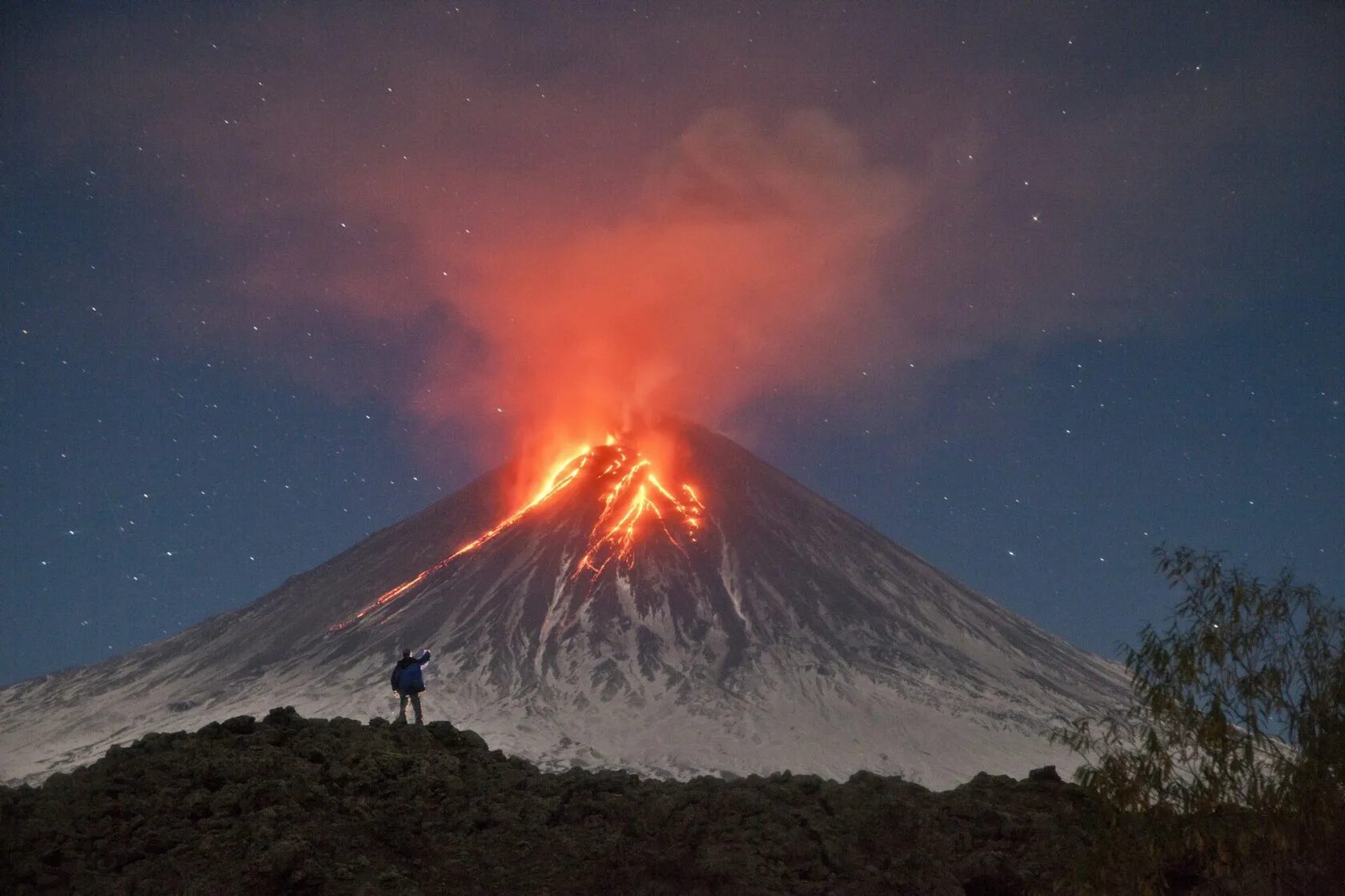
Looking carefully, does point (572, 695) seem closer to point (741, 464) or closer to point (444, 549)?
point (444, 549)

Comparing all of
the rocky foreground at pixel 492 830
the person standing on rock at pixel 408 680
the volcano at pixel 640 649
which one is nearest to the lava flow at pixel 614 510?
the volcano at pixel 640 649

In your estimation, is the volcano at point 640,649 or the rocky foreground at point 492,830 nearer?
the rocky foreground at point 492,830

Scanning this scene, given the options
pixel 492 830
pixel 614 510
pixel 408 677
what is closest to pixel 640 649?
pixel 614 510

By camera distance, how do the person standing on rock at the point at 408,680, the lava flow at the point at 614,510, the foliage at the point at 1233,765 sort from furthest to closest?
the lava flow at the point at 614,510 → the person standing on rock at the point at 408,680 → the foliage at the point at 1233,765

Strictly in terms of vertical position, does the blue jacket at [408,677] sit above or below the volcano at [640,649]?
below

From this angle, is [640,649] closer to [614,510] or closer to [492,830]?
[614,510]

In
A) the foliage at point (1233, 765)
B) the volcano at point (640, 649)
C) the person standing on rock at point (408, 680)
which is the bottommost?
the foliage at point (1233, 765)

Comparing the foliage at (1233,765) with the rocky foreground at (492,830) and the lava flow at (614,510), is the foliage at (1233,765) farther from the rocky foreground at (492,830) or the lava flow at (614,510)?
the lava flow at (614,510)
